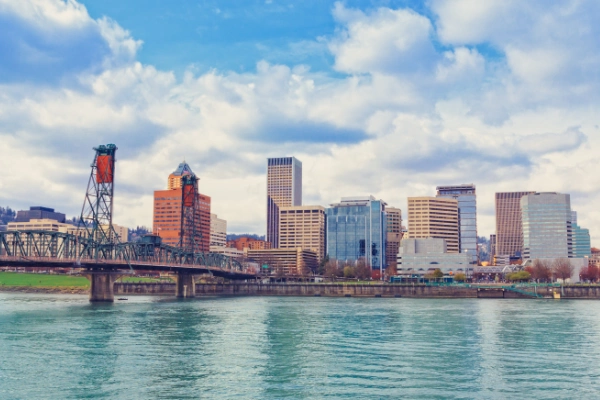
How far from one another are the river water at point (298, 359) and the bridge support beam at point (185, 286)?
96.7 metres

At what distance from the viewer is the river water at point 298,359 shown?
41.7 m

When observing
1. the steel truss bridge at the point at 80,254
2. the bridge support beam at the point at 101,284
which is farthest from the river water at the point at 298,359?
the bridge support beam at the point at 101,284

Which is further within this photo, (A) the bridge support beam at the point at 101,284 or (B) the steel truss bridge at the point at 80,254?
(A) the bridge support beam at the point at 101,284

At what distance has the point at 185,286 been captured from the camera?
18775 cm

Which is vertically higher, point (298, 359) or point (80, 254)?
point (80, 254)

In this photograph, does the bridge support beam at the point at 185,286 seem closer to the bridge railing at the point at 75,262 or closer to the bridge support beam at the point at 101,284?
the bridge railing at the point at 75,262

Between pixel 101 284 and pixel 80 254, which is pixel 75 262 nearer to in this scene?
pixel 80 254

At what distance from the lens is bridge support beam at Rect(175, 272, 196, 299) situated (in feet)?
609

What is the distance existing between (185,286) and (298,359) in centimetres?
13830

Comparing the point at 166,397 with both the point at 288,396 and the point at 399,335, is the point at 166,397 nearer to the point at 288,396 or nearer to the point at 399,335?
the point at 288,396

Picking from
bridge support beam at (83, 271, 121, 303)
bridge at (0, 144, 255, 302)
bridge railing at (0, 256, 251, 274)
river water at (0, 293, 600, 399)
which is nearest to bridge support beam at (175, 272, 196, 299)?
bridge at (0, 144, 255, 302)

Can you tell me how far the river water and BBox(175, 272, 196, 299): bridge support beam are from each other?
96709 millimetres

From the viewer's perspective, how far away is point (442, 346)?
61.7 meters

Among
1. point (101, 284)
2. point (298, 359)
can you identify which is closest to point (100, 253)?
point (101, 284)
